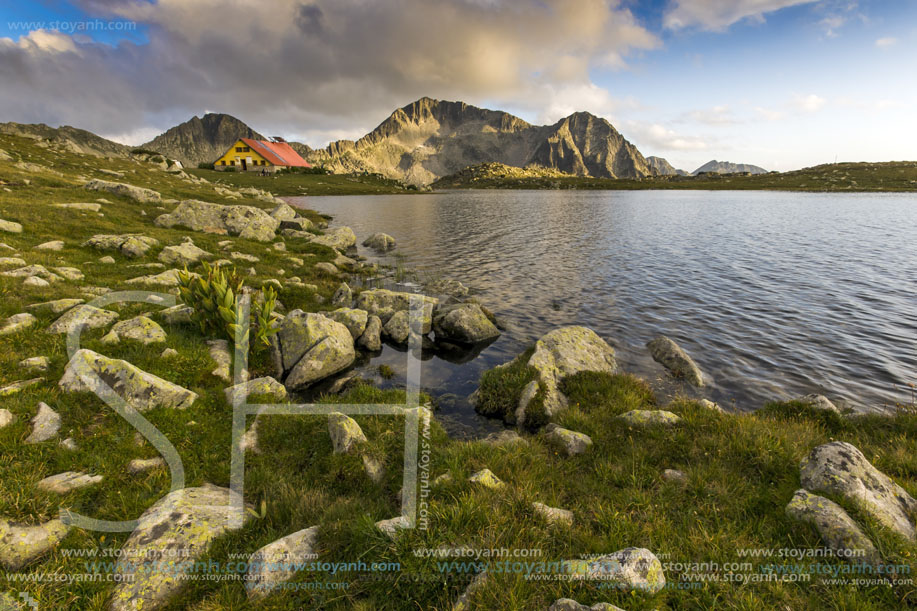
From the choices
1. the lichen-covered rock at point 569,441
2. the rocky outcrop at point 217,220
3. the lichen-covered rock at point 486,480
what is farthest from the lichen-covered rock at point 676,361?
the rocky outcrop at point 217,220

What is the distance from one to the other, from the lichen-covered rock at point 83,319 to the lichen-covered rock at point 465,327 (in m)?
11.2

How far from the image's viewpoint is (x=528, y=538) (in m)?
5.09

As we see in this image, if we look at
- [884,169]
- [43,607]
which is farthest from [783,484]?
[884,169]

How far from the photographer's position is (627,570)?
14.3ft

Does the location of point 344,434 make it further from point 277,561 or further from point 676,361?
point 676,361

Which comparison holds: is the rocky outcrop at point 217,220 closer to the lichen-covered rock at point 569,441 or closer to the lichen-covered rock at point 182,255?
the lichen-covered rock at point 182,255

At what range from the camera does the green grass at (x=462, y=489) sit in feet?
14.5

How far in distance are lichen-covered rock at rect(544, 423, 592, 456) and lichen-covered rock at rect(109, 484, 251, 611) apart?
6074 millimetres

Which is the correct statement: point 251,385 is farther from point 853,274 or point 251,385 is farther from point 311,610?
point 853,274

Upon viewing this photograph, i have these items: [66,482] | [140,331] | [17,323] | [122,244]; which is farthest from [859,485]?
[122,244]

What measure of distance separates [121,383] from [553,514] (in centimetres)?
923

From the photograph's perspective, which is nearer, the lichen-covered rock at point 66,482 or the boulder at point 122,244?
the lichen-covered rock at point 66,482

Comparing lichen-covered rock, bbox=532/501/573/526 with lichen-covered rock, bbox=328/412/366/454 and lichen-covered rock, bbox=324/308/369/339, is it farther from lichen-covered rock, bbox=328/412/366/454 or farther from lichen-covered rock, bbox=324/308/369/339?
lichen-covered rock, bbox=324/308/369/339

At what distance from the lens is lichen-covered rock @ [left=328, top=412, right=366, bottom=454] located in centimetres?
743
